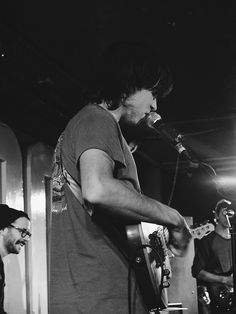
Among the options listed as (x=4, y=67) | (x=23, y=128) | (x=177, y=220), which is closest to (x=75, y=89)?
(x=23, y=128)

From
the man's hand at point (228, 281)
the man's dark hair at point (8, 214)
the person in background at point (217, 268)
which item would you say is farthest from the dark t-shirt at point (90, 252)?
the man's hand at point (228, 281)

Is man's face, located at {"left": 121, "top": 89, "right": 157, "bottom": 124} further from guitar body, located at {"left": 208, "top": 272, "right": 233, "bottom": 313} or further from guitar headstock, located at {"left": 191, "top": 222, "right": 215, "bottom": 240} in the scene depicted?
guitar headstock, located at {"left": 191, "top": 222, "right": 215, "bottom": 240}

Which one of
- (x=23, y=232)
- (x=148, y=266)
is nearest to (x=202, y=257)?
(x=23, y=232)

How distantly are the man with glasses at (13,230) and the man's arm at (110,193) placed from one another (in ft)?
12.2

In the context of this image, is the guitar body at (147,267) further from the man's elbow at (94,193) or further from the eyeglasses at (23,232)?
the eyeglasses at (23,232)

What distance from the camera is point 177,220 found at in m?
1.96

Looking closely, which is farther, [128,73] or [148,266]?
[128,73]

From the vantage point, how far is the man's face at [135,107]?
7.29ft

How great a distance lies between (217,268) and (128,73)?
19.5 ft

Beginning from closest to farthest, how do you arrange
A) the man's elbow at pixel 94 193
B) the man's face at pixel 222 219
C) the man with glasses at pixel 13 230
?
the man's elbow at pixel 94 193
the man with glasses at pixel 13 230
the man's face at pixel 222 219

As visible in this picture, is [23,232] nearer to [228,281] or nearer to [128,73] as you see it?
[228,281]

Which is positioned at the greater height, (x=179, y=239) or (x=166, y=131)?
(x=166, y=131)

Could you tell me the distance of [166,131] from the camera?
2.88 m

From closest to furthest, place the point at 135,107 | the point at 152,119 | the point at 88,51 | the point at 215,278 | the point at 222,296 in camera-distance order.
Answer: the point at 135,107 < the point at 152,119 < the point at 88,51 < the point at 222,296 < the point at 215,278
